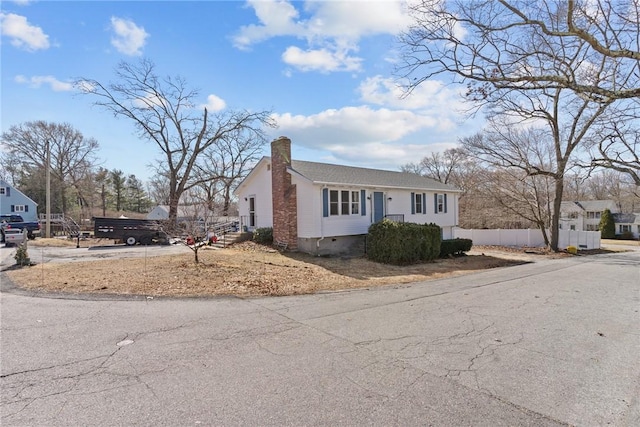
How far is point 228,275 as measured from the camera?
9.80m

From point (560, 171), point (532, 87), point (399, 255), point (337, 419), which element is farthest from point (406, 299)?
point (560, 171)

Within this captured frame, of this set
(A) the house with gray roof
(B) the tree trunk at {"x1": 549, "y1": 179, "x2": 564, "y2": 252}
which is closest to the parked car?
(B) the tree trunk at {"x1": 549, "y1": 179, "x2": 564, "y2": 252}

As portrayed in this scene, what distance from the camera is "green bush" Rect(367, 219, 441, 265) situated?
1502 cm

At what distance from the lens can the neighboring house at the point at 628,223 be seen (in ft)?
170

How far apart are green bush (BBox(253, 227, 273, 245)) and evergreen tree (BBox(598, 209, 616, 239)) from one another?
53.7m

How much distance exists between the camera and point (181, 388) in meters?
3.48

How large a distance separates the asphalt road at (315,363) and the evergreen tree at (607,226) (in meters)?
55.3

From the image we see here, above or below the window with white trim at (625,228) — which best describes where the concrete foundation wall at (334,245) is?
above

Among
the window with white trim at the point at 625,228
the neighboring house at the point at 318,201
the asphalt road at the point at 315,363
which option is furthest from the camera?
the window with white trim at the point at 625,228

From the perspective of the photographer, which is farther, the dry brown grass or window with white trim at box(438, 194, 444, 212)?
window with white trim at box(438, 194, 444, 212)

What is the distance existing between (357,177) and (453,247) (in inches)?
247

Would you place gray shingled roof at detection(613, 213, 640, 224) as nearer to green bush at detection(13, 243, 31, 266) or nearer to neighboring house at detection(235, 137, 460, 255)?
neighboring house at detection(235, 137, 460, 255)

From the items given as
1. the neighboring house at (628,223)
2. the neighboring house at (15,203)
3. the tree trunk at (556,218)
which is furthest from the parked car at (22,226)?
the neighboring house at (628,223)

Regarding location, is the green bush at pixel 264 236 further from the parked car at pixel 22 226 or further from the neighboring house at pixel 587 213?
the neighboring house at pixel 587 213
